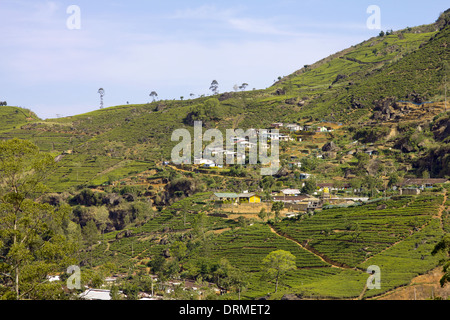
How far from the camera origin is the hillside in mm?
44125

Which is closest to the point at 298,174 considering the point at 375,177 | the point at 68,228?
the point at 375,177

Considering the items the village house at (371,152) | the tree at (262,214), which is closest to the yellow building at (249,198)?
the tree at (262,214)

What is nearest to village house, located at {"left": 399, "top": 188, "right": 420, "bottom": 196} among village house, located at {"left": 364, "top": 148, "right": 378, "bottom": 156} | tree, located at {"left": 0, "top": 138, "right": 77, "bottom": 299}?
village house, located at {"left": 364, "top": 148, "right": 378, "bottom": 156}

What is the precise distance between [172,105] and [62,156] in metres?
41.9

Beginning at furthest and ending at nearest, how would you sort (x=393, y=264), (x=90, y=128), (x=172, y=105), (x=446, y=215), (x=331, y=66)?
1. (x=331, y=66)
2. (x=172, y=105)
3. (x=90, y=128)
4. (x=446, y=215)
5. (x=393, y=264)

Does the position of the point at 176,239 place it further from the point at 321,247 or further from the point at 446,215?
the point at 446,215

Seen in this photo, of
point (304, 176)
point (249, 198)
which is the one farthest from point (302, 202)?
point (304, 176)

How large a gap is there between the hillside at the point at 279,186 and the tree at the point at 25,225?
7.12 feet

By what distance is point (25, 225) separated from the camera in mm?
19719

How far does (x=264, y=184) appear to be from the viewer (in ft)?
237

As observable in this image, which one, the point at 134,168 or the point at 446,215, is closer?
the point at 446,215

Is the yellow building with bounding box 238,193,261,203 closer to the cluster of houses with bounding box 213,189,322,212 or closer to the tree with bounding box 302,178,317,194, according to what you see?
the cluster of houses with bounding box 213,189,322,212

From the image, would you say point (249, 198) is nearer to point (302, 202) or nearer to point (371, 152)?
point (302, 202)

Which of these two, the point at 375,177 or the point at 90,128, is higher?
the point at 90,128
